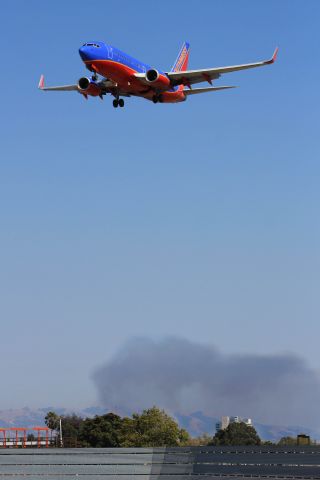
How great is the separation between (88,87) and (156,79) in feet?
27.1

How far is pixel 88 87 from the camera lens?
99125 millimetres

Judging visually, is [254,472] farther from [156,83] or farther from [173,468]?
[156,83]

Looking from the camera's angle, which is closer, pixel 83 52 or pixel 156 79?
pixel 83 52

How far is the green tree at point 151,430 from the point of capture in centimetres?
18450

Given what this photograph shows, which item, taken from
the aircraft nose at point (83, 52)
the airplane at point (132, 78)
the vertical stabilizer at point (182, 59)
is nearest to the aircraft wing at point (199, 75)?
the airplane at point (132, 78)

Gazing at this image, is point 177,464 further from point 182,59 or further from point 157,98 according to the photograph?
point 182,59

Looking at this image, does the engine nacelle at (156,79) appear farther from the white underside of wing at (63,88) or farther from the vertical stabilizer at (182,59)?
the vertical stabilizer at (182,59)

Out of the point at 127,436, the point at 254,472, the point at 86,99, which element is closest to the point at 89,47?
the point at 86,99

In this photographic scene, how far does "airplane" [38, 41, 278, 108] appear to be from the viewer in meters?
91.8

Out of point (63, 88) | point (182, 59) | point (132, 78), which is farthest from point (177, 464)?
point (182, 59)

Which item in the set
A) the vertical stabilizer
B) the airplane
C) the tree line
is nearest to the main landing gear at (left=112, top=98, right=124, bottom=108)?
the airplane

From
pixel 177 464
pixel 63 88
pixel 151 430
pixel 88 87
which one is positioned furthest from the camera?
pixel 151 430

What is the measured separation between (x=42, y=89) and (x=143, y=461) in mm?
62575

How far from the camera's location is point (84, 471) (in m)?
63.2
